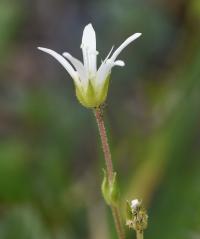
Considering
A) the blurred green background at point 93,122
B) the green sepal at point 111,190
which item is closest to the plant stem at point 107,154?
the green sepal at point 111,190

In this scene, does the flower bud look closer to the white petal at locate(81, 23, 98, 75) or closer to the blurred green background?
the white petal at locate(81, 23, 98, 75)

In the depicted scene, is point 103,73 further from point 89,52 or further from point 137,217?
point 137,217

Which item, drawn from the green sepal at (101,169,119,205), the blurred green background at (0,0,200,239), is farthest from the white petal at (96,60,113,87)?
the blurred green background at (0,0,200,239)

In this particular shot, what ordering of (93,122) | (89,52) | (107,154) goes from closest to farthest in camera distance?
(107,154), (89,52), (93,122)

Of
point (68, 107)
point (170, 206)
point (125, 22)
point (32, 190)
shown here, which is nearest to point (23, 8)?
point (125, 22)

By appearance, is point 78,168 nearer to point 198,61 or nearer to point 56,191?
point 56,191

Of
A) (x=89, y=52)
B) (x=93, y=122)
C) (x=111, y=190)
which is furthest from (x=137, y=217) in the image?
(x=93, y=122)
